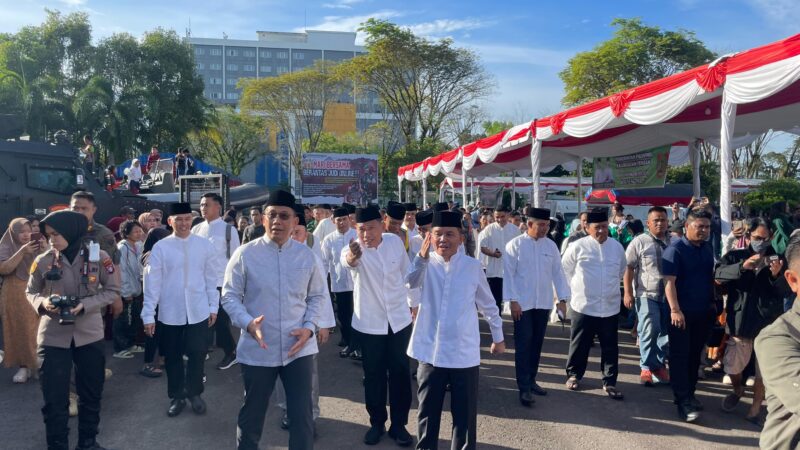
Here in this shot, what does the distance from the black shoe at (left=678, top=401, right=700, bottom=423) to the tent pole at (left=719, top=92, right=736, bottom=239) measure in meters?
1.80

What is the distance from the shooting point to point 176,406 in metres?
5.32

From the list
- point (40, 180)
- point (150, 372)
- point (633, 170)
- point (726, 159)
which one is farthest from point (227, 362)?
point (633, 170)

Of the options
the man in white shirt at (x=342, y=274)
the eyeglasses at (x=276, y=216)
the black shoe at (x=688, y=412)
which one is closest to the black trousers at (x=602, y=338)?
the black shoe at (x=688, y=412)

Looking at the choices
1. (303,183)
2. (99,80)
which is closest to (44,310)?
(303,183)

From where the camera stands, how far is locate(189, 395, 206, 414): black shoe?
17.5 feet

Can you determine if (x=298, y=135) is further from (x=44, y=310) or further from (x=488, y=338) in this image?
(x=44, y=310)

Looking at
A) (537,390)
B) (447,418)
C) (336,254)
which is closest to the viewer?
(447,418)

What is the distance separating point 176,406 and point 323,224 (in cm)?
469

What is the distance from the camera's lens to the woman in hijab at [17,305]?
6012 millimetres

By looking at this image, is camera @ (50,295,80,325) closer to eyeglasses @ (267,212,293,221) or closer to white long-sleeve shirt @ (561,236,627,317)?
eyeglasses @ (267,212,293,221)

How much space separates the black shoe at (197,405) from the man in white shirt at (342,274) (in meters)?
2.29

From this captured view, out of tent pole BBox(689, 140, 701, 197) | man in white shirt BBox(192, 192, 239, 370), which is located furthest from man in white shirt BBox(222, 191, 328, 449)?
tent pole BBox(689, 140, 701, 197)

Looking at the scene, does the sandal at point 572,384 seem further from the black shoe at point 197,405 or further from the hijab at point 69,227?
the hijab at point 69,227

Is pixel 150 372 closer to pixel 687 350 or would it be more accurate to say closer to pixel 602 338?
pixel 602 338
